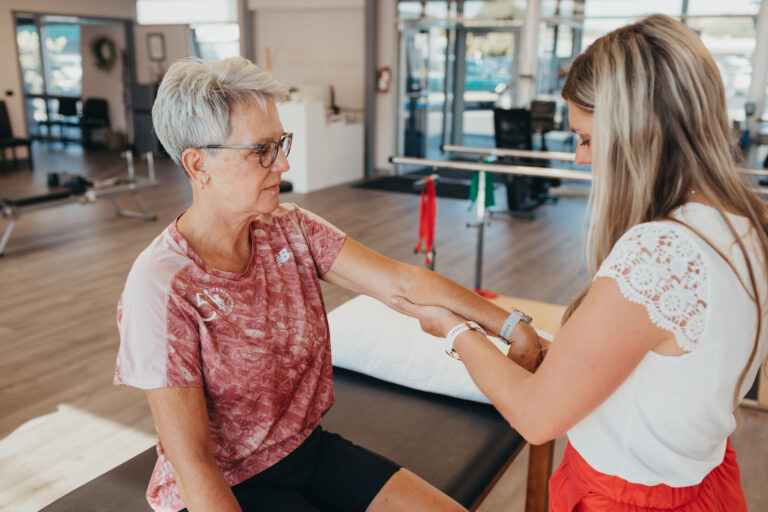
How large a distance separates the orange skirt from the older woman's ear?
863 millimetres

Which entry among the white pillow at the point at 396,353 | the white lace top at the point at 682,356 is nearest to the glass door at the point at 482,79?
the white pillow at the point at 396,353

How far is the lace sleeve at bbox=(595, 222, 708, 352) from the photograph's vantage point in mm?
876

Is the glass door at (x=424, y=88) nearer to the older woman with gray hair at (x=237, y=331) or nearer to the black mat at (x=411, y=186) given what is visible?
the black mat at (x=411, y=186)

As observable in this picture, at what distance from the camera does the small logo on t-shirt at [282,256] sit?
1411mm

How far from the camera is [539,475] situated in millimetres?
1967

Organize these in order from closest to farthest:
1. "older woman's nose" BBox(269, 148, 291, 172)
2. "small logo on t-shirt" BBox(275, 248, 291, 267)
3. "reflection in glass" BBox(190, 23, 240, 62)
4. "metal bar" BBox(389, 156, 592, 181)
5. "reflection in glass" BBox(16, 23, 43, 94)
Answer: "older woman's nose" BBox(269, 148, 291, 172) → "small logo on t-shirt" BBox(275, 248, 291, 267) → "metal bar" BBox(389, 156, 592, 181) → "reflection in glass" BBox(190, 23, 240, 62) → "reflection in glass" BBox(16, 23, 43, 94)

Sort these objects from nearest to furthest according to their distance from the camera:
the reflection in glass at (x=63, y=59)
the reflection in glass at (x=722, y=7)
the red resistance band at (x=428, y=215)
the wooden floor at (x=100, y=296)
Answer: the wooden floor at (x=100, y=296)
the red resistance band at (x=428, y=215)
the reflection in glass at (x=722, y=7)
the reflection in glass at (x=63, y=59)

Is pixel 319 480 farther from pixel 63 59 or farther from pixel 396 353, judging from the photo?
pixel 63 59

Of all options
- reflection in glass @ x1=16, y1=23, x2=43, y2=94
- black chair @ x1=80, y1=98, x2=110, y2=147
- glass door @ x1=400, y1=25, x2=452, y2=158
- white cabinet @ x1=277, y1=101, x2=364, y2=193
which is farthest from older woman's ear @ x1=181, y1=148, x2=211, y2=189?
black chair @ x1=80, y1=98, x2=110, y2=147

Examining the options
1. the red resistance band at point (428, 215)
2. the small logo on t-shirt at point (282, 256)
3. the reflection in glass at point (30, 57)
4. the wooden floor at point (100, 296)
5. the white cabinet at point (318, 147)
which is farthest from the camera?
the reflection in glass at point (30, 57)

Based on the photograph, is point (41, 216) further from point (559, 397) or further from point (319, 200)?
point (559, 397)

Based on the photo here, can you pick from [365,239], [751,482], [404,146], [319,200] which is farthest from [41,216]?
[751,482]

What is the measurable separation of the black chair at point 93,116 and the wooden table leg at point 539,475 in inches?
454

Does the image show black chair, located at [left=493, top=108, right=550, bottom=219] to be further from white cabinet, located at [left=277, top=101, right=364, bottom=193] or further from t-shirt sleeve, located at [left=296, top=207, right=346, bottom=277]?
t-shirt sleeve, located at [left=296, top=207, right=346, bottom=277]
